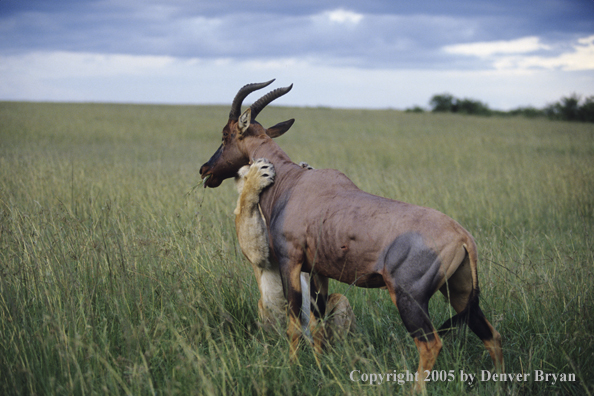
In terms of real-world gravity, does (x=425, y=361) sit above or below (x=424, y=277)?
below

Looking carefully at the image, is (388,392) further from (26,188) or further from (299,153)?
(299,153)

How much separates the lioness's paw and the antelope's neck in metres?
0.05

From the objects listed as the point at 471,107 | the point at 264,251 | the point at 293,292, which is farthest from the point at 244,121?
the point at 471,107

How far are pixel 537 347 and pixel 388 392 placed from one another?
4.94 ft

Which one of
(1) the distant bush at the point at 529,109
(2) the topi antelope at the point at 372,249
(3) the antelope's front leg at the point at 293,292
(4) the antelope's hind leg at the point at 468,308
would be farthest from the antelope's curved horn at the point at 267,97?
(1) the distant bush at the point at 529,109

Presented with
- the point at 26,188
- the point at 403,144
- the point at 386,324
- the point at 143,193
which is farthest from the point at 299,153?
the point at 386,324

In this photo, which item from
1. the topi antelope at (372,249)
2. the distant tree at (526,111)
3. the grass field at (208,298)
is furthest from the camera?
the distant tree at (526,111)

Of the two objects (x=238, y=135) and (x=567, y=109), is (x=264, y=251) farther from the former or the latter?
(x=567, y=109)

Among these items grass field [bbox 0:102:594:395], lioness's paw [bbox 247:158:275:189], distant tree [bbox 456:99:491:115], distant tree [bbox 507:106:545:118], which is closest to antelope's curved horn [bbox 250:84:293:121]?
lioness's paw [bbox 247:158:275:189]

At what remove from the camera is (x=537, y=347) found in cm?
329

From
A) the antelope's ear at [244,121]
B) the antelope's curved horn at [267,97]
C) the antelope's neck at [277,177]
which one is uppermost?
the antelope's curved horn at [267,97]

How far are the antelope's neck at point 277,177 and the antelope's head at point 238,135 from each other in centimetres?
15

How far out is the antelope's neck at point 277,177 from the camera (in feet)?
10.2

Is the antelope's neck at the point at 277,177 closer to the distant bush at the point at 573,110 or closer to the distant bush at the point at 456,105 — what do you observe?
the distant bush at the point at 573,110
